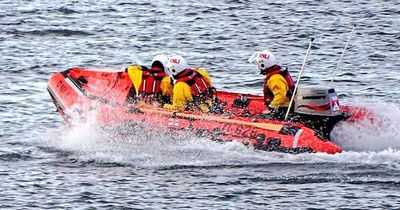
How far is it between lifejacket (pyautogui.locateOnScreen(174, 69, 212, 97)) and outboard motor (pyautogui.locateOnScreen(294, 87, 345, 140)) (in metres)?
1.61

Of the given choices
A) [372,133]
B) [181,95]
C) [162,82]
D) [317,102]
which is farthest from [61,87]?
[372,133]

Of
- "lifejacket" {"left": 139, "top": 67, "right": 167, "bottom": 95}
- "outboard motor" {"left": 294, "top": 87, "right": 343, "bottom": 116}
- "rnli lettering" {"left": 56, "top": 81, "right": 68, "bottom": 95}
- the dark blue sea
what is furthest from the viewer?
"rnli lettering" {"left": 56, "top": 81, "right": 68, "bottom": 95}

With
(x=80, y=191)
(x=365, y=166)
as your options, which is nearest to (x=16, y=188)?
(x=80, y=191)

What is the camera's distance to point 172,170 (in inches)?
795

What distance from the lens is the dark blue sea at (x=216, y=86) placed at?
61.7 ft

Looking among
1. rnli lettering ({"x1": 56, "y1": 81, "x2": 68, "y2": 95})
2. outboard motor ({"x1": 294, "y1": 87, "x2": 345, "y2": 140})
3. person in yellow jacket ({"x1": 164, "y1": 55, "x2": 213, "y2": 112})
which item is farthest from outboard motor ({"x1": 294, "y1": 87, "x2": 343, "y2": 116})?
rnli lettering ({"x1": 56, "y1": 81, "x2": 68, "y2": 95})

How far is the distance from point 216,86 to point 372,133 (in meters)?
6.96

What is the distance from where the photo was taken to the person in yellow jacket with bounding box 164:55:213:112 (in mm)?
21891

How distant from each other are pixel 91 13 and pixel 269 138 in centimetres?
1790

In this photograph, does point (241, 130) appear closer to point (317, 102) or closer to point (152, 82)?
point (317, 102)

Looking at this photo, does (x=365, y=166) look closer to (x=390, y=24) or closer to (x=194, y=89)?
(x=194, y=89)

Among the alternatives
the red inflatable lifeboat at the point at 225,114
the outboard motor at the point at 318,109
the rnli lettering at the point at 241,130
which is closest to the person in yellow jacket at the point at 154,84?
the red inflatable lifeboat at the point at 225,114

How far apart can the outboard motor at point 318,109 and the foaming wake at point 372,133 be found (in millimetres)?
203

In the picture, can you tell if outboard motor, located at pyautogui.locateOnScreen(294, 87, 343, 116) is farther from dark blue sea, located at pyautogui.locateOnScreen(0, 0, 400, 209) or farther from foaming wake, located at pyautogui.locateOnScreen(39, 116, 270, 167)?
foaming wake, located at pyautogui.locateOnScreen(39, 116, 270, 167)
